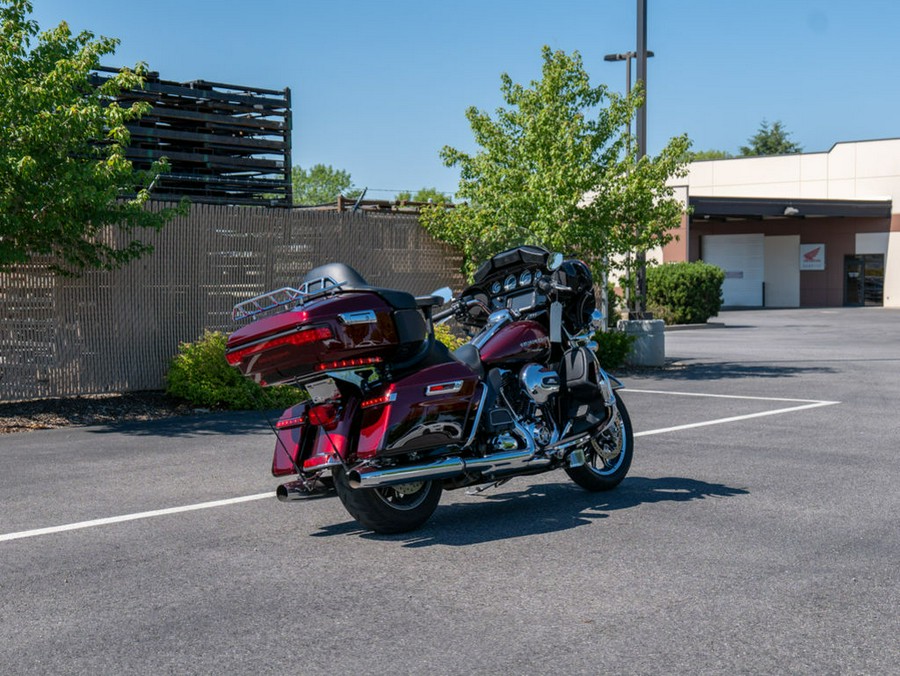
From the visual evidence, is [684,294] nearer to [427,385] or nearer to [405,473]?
[427,385]

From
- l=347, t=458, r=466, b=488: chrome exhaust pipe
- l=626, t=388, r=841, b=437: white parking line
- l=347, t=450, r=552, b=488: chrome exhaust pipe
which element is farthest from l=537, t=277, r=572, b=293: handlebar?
l=626, t=388, r=841, b=437: white parking line

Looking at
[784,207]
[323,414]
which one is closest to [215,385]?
[323,414]

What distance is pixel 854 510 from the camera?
6.97 m

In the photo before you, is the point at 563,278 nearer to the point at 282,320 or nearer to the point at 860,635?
the point at 282,320

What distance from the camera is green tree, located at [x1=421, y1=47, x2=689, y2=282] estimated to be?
16781 millimetres

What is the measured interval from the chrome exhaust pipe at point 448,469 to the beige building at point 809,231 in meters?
39.1

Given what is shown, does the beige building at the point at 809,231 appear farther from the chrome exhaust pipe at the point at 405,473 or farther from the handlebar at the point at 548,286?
the chrome exhaust pipe at the point at 405,473

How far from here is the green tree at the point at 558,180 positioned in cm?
1678

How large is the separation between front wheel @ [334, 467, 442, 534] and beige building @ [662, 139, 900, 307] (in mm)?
39607

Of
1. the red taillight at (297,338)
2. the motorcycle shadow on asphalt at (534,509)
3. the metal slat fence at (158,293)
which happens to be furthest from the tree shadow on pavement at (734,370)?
the red taillight at (297,338)

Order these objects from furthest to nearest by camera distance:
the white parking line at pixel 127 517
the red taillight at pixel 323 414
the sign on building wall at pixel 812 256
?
the sign on building wall at pixel 812 256 → the white parking line at pixel 127 517 → the red taillight at pixel 323 414

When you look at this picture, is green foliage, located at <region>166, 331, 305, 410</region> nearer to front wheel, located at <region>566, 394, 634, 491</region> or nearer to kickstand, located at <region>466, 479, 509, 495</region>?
kickstand, located at <region>466, 479, 509, 495</region>

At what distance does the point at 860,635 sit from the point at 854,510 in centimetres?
255

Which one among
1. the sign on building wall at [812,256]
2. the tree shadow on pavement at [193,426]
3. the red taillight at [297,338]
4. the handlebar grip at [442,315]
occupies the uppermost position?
the sign on building wall at [812,256]
